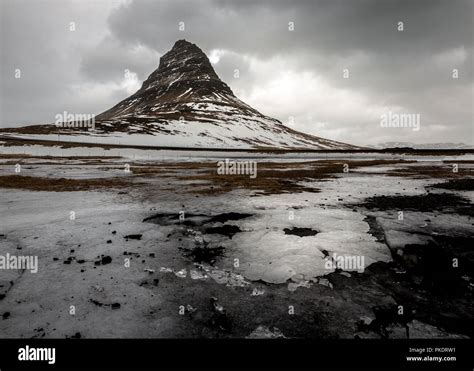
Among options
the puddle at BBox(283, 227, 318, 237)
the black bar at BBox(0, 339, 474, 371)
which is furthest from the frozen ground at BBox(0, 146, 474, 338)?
the black bar at BBox(0, 339, 474, 371)

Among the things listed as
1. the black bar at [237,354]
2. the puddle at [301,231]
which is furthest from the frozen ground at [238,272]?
the black bar at [237,354]

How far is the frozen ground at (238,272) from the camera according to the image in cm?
556

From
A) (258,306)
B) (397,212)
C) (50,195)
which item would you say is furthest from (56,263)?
(397,212)

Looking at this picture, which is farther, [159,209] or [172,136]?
[172,136]

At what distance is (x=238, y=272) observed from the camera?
7.86 metres

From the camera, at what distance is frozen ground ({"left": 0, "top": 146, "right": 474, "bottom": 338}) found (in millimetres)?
5562

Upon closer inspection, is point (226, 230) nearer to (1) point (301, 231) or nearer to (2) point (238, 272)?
(1) point (301, 231)

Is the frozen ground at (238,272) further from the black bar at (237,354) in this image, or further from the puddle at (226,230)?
the black bar at (237,354)

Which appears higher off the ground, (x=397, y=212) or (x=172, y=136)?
(x=172, y=136)

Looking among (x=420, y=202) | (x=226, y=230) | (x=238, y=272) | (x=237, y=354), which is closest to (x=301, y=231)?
(x=226, y=230)

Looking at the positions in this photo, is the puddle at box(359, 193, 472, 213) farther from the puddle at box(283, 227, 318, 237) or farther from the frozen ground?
the puddle at box(283, 227, 318, 237)

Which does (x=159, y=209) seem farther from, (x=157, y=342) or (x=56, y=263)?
(x=157, y=342)

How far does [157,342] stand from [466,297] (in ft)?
21.8

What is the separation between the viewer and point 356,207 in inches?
616
